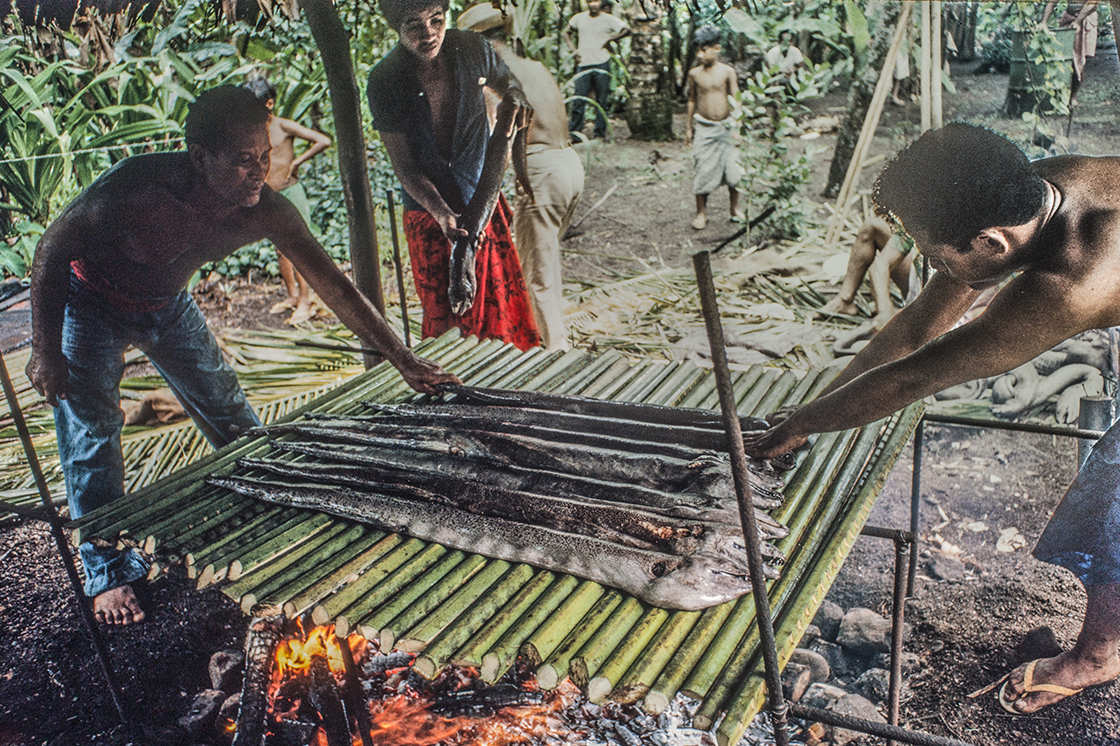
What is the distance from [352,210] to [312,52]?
2.02ft

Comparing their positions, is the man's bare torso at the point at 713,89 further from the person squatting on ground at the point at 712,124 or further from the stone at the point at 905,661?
the stone at the point at 905,661

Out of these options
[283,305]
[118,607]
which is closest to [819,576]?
[118,607]

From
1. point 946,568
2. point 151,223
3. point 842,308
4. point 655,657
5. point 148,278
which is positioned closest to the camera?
point 655,657

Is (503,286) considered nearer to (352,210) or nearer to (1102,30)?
(352,210)

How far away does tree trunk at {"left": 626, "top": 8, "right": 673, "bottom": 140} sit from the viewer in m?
5.68

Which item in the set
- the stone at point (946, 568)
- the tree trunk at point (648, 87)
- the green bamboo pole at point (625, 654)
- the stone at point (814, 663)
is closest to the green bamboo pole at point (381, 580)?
the green bamboo pole at point (625, 654)

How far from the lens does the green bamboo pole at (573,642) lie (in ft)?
5.21

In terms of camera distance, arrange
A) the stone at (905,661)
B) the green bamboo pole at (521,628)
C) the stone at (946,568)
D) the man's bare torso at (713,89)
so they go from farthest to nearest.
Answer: the man's bare torso at (713,89) < the stone at (946,568) < the stone at (905,661) < the green bamboo pole at (521,628)

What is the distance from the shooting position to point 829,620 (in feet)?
10.3

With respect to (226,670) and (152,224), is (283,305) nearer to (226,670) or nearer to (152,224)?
(152,224)

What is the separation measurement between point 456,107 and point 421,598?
202 centimetres

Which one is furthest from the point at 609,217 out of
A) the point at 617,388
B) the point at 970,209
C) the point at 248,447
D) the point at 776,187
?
the point at 970,209

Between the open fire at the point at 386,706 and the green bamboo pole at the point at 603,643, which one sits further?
the open fire at the point at 386,706

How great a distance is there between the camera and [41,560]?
3.32 m
